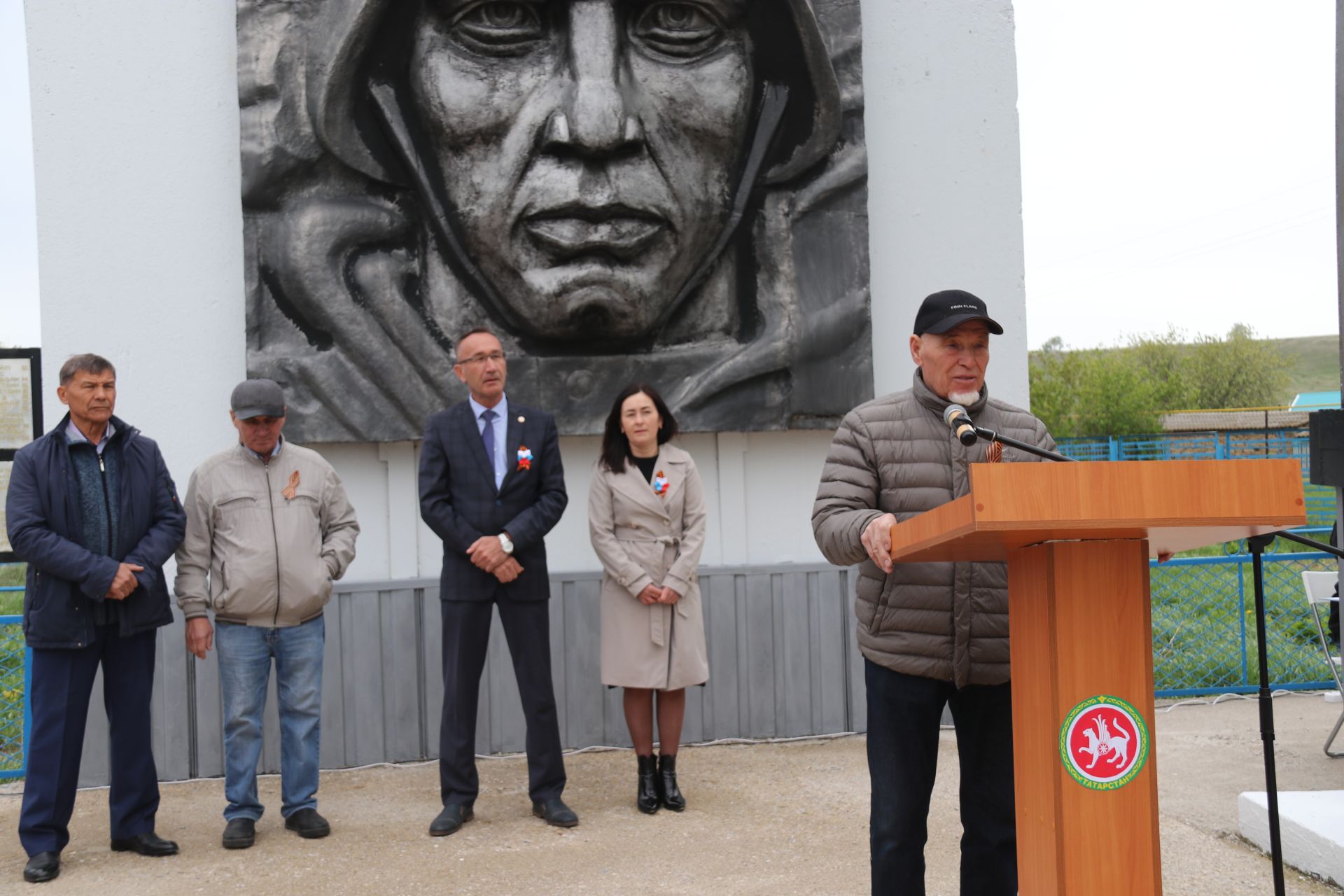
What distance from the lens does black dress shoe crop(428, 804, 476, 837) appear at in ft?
15.6

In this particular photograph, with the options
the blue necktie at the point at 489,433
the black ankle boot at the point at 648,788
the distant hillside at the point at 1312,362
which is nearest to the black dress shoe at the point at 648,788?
the black ankle boot at the point at 648,788

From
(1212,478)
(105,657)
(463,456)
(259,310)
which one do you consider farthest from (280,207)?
(1212,478)

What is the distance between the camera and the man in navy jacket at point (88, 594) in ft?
14.4

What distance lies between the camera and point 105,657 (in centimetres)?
456

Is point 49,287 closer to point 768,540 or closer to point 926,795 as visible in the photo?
point 768,540

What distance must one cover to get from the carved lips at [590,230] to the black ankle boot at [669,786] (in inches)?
93.0

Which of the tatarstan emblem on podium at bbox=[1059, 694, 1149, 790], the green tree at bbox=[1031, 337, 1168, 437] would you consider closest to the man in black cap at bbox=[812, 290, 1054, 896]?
the tatarstan emblem on podium at bbox=[1059, 694, 1149, 790]

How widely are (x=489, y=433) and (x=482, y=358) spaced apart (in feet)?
1.01

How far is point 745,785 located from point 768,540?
1426 millimetres

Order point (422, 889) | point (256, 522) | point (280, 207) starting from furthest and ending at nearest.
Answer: point (280, 207) < point (256, 522) < point (422, 889)

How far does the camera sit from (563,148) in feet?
19.2

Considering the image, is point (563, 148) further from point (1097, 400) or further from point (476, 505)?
point (1097, 400)

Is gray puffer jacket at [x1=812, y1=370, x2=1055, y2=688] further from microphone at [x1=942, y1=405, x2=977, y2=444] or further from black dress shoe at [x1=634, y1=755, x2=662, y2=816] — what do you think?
black dress shoe at [x1=634, y1=755, x2=662, y2=816]

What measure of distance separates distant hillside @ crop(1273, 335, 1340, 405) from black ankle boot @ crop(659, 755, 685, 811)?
91.0m
